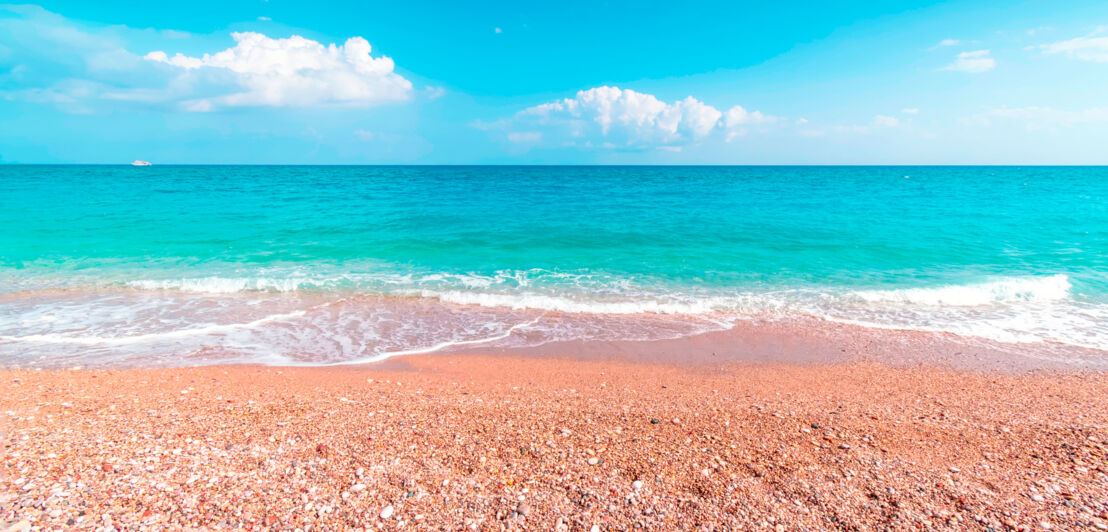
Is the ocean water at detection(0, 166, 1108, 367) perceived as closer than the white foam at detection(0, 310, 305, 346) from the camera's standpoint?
No

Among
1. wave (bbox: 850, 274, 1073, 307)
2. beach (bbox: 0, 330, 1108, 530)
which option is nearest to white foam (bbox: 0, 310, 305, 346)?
beach (bbox: 0, 330, 1108, 530)

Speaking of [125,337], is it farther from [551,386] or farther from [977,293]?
[977,293]

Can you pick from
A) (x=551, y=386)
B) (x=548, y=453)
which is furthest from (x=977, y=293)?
(x=548, y=453)

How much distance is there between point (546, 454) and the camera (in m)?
4.88

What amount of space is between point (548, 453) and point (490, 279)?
10.5 m

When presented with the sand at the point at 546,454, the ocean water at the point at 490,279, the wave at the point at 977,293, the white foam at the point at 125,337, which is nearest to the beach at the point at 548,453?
the sand at the point at 546,454

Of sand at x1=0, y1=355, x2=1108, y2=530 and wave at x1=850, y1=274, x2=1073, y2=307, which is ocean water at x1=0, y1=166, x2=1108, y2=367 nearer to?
wave at x1=850, y1=274, x2=1073, y2=307

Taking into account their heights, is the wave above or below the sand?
below

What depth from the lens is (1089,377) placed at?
7.77 metres

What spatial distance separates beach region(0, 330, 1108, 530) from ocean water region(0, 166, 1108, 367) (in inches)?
Result: 93.5

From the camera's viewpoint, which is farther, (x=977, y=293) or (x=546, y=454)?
(x=977, y=293)

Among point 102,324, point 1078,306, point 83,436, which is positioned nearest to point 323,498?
point 83,436

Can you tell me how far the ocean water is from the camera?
996cm

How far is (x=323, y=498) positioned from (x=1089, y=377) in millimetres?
11888
